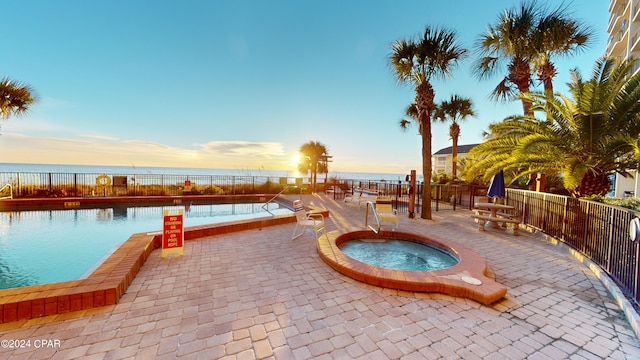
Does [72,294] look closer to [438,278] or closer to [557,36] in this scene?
[438,278]

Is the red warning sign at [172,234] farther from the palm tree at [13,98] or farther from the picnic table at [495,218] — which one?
the palm tree at [13,98]

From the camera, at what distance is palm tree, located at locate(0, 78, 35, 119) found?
9.21m

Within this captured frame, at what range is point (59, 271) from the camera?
362 cm

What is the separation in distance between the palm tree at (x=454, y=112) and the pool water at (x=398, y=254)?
11305 mm

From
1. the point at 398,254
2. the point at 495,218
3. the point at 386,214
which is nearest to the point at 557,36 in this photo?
the point at 495,218

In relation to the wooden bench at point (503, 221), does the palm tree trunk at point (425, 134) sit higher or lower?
higher

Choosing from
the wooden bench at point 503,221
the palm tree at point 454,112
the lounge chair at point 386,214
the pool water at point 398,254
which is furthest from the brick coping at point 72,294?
the palm tree at point 454,112

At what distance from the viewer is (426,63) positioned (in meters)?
7.39

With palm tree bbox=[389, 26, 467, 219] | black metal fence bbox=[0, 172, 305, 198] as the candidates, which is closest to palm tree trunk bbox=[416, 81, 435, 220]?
palm tree bbox=[389, 26, 467, 219]

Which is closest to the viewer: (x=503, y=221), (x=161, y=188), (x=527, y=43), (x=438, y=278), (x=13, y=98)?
(x=438, y=278)

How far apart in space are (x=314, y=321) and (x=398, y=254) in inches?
112

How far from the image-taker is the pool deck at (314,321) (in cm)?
183

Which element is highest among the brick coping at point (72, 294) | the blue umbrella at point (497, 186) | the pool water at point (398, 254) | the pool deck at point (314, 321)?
the blue umbrella at point (497, 186)

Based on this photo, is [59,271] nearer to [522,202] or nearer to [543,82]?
[522,202]
